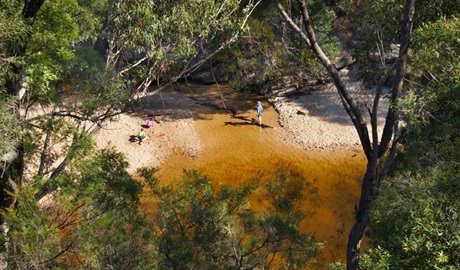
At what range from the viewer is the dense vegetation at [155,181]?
6047mm

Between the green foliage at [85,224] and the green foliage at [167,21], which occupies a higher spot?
the green foliage at [167,21]

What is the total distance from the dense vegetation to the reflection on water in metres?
3.77

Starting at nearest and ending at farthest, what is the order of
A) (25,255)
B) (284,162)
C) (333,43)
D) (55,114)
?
1. (25,255)
2. (55,114)
3. (284,162)
4. (333,43)

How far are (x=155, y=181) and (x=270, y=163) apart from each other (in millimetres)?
8601

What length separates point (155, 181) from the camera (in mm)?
10352

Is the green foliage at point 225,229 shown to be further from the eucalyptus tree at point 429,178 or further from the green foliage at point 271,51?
the green foliage at point 271,51

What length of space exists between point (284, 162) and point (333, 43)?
681 centimetres

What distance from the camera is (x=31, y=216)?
7.05m

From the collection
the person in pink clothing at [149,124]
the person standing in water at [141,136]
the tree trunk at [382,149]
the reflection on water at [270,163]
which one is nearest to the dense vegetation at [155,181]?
the tree trunk at [382,149]

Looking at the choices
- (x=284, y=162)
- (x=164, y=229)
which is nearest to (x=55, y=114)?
(x=164, y=229)

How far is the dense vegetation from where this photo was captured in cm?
605

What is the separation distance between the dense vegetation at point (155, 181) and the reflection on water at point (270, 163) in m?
3.77

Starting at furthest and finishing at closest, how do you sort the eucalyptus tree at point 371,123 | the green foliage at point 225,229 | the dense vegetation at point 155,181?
1. the green foliage at point 225,229
2. the eucalyptus tree at point 371,123
3. the dense vegetation at point 155,181

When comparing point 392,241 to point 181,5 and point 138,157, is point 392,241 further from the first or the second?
point 138,157
